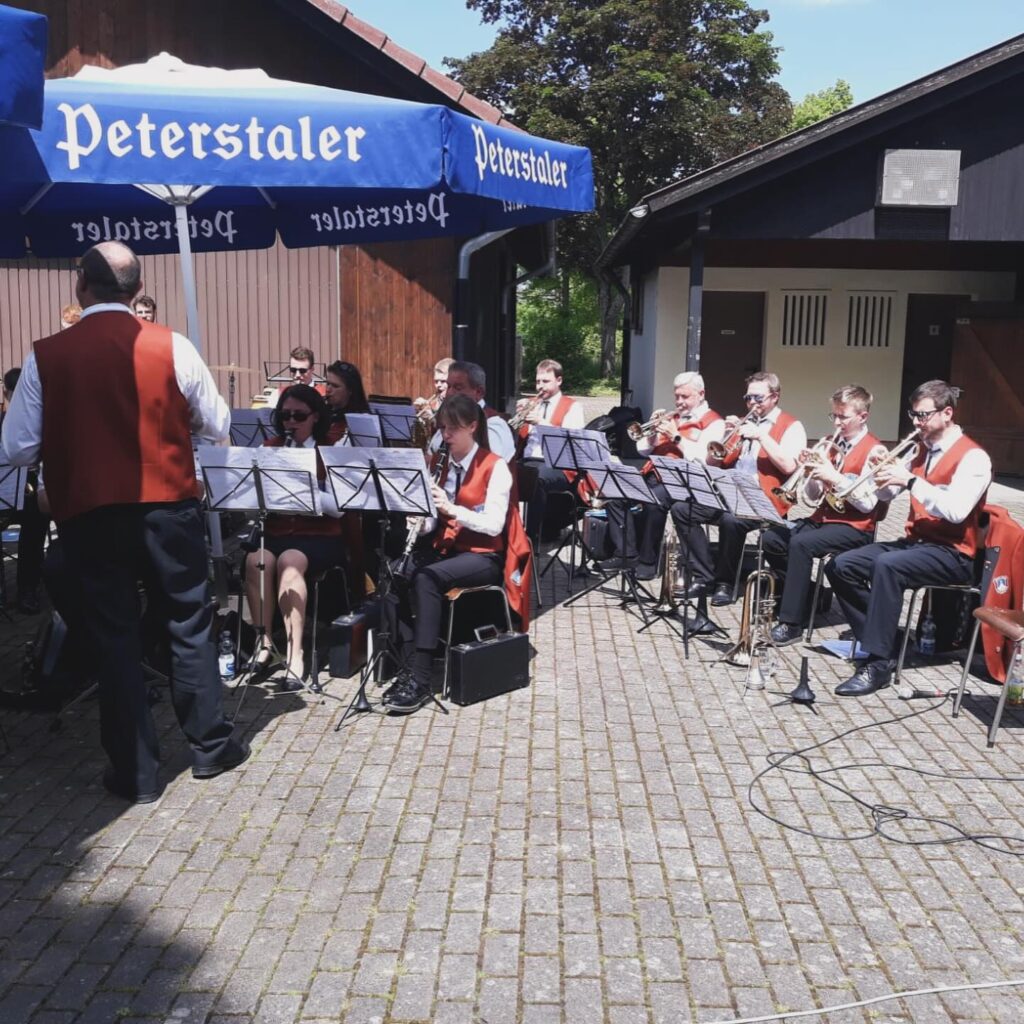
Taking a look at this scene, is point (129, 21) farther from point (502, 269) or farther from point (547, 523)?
point (502, 269)

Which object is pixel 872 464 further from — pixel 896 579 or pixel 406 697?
pixel 406 697

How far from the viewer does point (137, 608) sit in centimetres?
436

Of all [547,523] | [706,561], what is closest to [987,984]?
[706,561]

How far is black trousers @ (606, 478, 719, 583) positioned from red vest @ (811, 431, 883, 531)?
2.51 ft

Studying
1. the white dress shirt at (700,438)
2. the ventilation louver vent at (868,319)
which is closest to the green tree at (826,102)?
the ventilation louver vent at (868,319)

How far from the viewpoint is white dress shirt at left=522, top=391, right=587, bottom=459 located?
8.44 m

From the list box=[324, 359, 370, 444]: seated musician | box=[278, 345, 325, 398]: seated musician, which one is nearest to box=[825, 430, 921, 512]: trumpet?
box=[324, 359, 370, 444]: seated musician

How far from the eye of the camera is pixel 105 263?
410cm

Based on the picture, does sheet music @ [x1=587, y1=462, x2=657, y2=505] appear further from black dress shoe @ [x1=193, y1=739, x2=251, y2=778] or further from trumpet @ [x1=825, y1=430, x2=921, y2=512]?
black dress shoe @ [x1=193, y1=739, x2=251, y2=778]

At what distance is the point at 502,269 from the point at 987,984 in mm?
16312

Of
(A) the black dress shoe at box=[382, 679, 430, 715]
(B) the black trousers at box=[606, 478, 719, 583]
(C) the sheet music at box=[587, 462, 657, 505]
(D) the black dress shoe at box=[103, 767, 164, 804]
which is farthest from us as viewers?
(B) the black trousers at box=[606, 478, 719, 583]

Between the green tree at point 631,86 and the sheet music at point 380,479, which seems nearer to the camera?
the sheet music at point 380,479

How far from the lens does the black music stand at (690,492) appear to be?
21.0 feet

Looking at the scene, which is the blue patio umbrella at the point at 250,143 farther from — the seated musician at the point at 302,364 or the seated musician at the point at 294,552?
the seated musician at the point at 302,364
